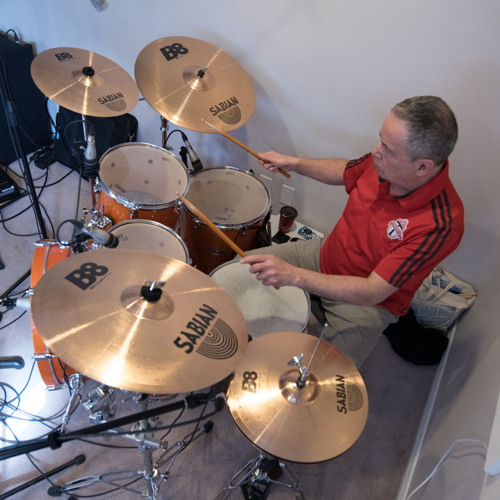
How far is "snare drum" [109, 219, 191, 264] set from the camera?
1.61 metres

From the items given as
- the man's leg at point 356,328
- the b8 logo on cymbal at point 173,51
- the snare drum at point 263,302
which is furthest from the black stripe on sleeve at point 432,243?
the b8 logo on cymbal at point 173,51

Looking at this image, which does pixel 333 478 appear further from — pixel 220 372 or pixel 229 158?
pixel 229 158

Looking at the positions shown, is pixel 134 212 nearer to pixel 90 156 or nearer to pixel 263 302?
pixel 90 156

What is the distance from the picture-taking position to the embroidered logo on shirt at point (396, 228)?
1.45 metres

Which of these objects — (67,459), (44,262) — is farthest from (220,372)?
(67,459)

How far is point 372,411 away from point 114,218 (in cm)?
143

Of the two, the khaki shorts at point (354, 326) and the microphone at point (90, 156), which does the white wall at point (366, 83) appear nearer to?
the khaki shorts at point (354, 326)

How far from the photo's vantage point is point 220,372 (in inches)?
38.9

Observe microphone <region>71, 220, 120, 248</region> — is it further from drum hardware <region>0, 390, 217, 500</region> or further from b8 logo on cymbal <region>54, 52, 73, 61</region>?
b8 logo on cymbal <region>54, 52, 73, 61</region>

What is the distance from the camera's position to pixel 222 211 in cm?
214

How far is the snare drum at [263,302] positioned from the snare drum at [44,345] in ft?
1.76

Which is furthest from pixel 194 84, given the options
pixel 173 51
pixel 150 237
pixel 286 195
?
pixel 286 195

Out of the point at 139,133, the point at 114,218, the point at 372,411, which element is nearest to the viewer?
the point at 114,218

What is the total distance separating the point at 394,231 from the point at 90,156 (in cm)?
136
